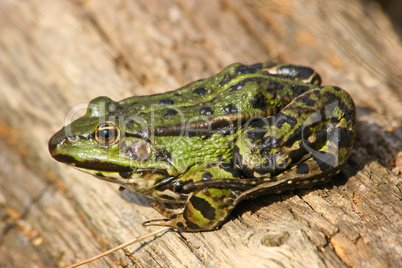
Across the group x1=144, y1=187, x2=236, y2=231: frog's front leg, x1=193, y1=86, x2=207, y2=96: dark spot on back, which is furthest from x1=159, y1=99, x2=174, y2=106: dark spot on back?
x1=144, y1=187, x2=236, y2=231: frog's front leg

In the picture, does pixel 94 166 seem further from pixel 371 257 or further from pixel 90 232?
pixel 371 257

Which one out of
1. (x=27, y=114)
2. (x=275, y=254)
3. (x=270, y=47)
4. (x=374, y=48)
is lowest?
(x=27, y=114)

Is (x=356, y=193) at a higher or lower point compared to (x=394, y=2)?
lower

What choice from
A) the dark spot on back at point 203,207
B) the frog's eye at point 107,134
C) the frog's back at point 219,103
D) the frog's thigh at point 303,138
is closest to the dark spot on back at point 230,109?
the frog's back at point 219,103

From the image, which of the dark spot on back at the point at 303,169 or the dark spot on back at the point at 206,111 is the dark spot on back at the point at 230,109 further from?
the dark spot on back at the point at 303,169

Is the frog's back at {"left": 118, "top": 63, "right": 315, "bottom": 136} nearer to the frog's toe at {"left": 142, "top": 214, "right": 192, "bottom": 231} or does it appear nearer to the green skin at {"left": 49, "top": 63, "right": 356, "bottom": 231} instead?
the green skin at {"left": 49, "top": 63, "right": 356, "bottom": 231}

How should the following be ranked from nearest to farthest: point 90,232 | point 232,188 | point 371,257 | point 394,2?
point 371,257, point 232,188, point 90,232, point 394,2

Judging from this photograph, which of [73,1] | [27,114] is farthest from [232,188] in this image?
[73,1]

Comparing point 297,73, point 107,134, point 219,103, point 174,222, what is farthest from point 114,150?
point 297,73
